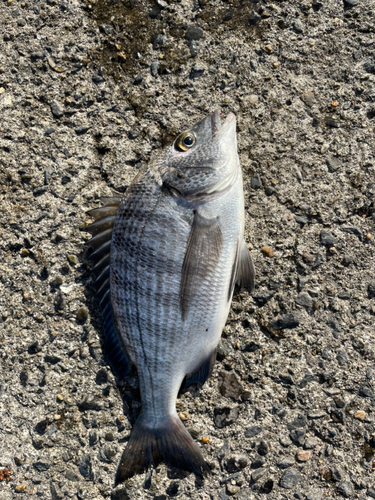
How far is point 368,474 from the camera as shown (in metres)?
2.29

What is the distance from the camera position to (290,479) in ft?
7.57

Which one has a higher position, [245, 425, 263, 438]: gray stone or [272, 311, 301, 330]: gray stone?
[272, 311, 301, 330]: gray stone

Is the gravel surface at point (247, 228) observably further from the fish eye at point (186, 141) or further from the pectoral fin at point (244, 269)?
the fish eye at point (186, 141)

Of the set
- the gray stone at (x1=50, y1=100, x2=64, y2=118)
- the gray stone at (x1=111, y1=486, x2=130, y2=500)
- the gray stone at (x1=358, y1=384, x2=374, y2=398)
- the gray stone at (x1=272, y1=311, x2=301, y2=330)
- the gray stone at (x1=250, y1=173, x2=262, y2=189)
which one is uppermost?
the gray stone at (x1=50, y1=100, x2=64, y2=118)

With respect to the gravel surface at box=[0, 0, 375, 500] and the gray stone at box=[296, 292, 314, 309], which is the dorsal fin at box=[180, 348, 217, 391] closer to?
the gravel surface at box=[0, 0, 375, 500]

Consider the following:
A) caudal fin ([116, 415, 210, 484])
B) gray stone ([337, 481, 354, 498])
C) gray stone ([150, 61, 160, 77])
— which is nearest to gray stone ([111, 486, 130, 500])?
caudal fin ([116, 415, 210, 484])

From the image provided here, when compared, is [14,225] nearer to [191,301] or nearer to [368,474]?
[191,301]

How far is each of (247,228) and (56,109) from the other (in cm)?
166

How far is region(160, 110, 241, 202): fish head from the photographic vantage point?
214 centimetres

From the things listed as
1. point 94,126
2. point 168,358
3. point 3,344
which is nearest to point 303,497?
point 168,358

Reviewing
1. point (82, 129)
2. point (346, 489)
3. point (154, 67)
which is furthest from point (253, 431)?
point (154, 67)

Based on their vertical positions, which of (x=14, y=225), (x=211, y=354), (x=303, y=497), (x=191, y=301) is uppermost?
(x=14, y=225)

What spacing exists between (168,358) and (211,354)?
0.29m

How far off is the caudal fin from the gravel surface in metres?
0.15
